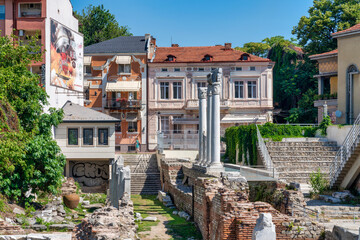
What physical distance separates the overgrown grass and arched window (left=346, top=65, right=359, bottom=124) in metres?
14.3

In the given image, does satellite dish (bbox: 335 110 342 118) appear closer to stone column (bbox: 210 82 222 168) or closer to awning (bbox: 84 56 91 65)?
stone column (bbox: 210 82 222 168)

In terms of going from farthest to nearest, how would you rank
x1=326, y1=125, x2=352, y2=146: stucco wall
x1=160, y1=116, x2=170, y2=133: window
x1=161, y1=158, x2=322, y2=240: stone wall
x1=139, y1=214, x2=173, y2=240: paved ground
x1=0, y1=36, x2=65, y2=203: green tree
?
x1=160, y1=116, x2=170, y2=133: window → x1=326, y1=125, x2=352, y2=146: stucco wall → x1=0, y1=36, x2=65, y2=203: green tree → x1=139, y1=214, x2=173, y2=240: paved ground → x1=161, y1=158, x2=322, y2=240: stone wall

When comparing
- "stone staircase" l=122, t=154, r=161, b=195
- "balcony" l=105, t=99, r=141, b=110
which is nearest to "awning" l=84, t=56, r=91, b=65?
"balcony" l=105, t=99, r=141, b=110

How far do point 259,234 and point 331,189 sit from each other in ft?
56.0

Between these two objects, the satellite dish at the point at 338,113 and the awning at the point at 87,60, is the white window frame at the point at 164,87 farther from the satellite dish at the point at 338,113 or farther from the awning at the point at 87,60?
the satellite dish at the point at 338,113

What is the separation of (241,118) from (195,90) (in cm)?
492

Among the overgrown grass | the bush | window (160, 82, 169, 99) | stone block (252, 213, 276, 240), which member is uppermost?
window (160, 82, 169, 99)

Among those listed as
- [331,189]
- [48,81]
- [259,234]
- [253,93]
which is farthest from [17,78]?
[253,93]

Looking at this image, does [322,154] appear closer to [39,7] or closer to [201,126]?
[201,126]

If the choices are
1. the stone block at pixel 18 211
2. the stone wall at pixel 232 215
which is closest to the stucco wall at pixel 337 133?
the stone wall at pixel 232 215

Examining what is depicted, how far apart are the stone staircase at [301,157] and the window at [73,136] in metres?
12.6

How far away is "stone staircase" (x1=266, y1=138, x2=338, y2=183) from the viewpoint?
28.8 metres

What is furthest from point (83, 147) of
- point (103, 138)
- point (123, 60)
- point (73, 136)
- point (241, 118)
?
point (241, 118)

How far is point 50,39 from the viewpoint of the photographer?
34781 mm
